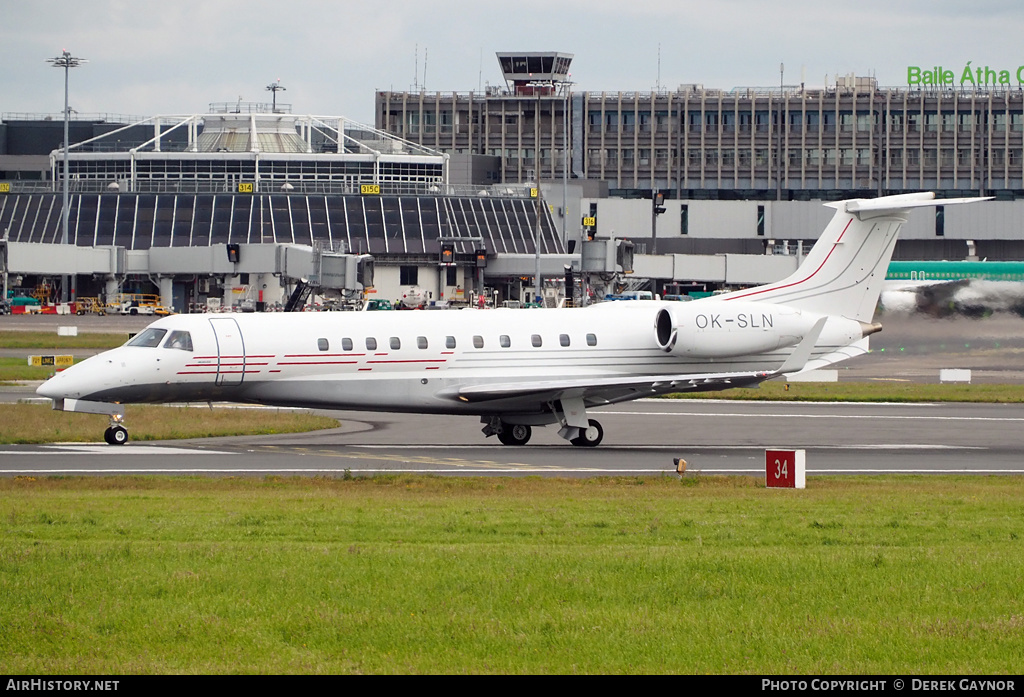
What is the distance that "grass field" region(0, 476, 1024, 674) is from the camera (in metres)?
10.3

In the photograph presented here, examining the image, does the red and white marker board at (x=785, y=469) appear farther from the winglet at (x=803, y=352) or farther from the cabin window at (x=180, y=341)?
the cabin window at (x=180, y=341)

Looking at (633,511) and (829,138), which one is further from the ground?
(829,138)

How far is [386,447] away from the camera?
106 ft

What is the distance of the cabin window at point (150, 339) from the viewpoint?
3038 cm

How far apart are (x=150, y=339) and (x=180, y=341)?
75 cm

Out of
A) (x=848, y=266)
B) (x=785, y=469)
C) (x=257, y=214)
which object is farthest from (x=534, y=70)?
(x=785, y=469)

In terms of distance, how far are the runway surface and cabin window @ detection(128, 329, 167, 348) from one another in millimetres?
2426

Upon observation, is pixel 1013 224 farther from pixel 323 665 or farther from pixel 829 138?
pixel 323 665

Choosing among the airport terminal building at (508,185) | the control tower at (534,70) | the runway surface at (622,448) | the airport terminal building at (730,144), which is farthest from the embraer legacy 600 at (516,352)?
the control tower at (534,70)

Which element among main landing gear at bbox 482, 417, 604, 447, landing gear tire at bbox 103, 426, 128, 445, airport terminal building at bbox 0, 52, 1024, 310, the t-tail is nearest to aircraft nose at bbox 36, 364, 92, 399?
landing gear tire at bbox 103, 426, 128, 445

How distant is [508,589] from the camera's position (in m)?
12.4

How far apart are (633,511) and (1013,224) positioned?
128552mm

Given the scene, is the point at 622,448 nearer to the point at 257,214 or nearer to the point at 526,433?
the point at 526,433
